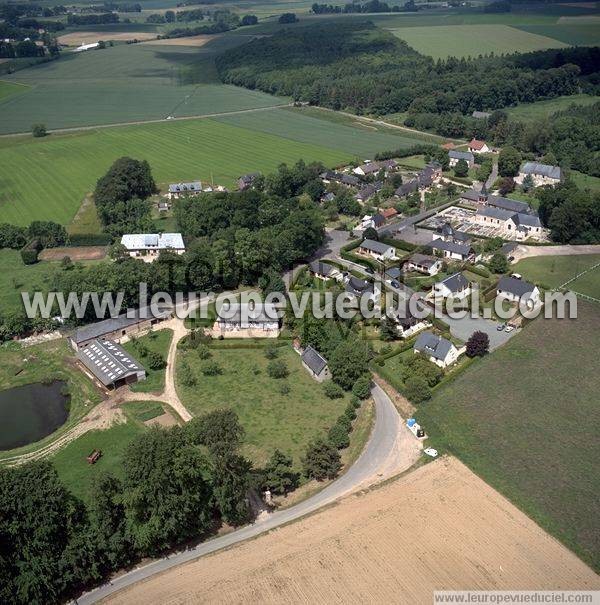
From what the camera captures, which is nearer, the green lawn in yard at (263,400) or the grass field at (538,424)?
the grass field at (538,424)

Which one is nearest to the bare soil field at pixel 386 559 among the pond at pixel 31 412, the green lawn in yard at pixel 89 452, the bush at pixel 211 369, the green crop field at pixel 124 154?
the green lawn in yard at pixel 89 452

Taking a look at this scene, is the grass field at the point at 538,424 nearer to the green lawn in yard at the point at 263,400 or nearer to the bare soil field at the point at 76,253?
the green lawn in yard at the point at 263,400

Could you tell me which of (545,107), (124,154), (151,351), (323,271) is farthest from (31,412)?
(545,107)

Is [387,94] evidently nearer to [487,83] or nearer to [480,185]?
[487,83]

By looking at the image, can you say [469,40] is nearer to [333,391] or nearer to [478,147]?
[478,147]

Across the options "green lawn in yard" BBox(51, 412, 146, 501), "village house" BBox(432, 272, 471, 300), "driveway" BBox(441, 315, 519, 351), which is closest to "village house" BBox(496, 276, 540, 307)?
"village house" BBox(432, 272, 471, 300)

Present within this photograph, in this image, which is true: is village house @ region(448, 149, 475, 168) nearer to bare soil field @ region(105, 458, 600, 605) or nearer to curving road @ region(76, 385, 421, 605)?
curving road @ region(76, 385, 421, 605)
